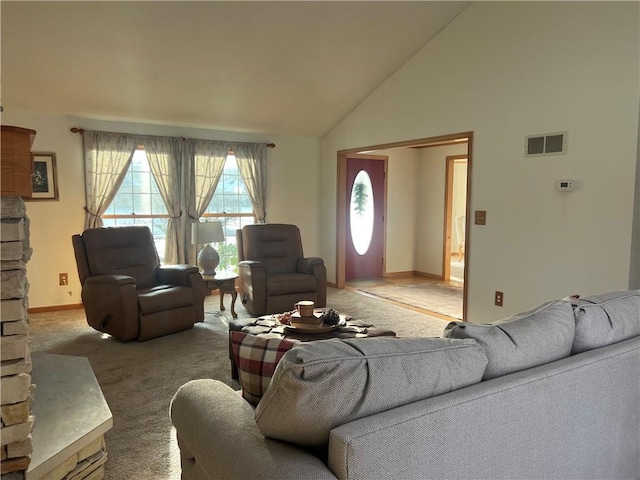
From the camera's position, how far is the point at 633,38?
3287mm

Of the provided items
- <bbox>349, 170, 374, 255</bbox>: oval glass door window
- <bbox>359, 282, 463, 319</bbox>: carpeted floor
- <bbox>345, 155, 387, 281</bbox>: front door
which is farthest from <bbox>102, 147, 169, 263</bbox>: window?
<bbox>359, 282, 463, 319</bbox>: carpeted floor

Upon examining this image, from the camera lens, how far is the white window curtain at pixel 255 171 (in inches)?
243

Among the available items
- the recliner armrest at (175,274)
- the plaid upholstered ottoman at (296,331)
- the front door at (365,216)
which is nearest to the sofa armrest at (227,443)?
the plaid upholstered ottoman at (296,331)

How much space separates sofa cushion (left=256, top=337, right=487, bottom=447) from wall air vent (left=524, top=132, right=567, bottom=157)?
3209 mm

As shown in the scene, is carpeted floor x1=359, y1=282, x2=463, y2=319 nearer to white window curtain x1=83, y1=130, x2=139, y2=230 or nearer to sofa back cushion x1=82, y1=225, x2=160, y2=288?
sofa back cushion x1=82, y1=225, x2=160, y2=288

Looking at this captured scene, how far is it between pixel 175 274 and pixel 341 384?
375 cm

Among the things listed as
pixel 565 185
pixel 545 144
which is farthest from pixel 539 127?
pixel 565 185

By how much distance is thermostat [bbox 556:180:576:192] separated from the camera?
12.1ft

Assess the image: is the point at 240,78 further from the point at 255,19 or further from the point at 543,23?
the point at 543,23

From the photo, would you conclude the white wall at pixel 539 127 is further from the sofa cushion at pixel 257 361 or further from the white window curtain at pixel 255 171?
the sofa cushion at pixel 257 361

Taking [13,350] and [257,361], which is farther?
[13,350]

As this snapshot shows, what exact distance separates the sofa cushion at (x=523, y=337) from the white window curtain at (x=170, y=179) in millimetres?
4784

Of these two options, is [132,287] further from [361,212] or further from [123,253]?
[361,212]

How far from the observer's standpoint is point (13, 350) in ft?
5.54
